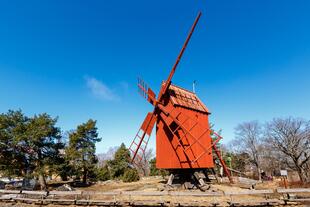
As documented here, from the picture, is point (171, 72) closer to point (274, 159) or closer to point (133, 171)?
point (133, 171)

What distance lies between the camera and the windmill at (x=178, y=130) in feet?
47.1

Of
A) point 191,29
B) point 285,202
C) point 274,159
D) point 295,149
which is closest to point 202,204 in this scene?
point 285,202

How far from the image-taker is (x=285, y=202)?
34.2 ft

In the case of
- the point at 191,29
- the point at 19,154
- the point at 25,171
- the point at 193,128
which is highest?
the point at 191,29

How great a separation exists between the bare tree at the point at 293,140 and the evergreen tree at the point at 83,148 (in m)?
26.4

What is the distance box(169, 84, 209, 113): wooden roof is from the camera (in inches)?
606

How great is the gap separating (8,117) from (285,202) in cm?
2503

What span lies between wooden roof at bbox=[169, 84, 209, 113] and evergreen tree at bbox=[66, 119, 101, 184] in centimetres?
1388

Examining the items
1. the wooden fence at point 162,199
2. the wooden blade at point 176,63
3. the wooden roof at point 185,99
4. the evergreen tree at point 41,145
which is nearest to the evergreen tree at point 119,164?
the evergreen tree at point 41,145

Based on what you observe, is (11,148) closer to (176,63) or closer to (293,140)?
(176,63)

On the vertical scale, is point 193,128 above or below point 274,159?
above

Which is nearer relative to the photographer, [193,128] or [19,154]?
[193,128]

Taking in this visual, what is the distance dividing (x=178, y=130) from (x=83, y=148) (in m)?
15.1

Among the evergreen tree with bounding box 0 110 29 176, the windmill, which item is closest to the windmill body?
the windmill
